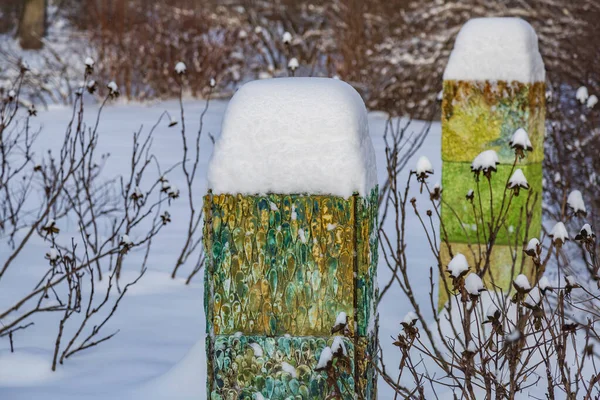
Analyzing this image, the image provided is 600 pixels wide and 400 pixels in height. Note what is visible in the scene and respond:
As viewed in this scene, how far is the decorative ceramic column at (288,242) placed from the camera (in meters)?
2.23

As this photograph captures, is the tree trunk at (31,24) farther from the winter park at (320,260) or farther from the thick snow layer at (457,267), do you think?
the thick snow layer at (457,267)

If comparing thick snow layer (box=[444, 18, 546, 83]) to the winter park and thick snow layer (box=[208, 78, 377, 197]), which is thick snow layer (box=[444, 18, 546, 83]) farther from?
thick snow layer (box=[208, 78, 377, 197])

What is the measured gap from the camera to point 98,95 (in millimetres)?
11953

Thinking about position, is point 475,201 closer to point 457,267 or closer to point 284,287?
point 284,287

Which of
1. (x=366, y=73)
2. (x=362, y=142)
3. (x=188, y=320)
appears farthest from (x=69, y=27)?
(x=362, y=142)

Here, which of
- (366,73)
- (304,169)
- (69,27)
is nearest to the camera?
(304,169)

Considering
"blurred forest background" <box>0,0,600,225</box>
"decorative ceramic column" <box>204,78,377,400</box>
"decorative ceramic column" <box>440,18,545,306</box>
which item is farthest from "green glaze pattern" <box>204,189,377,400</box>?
"blurred forest background" <box>0,0,600,225</box>

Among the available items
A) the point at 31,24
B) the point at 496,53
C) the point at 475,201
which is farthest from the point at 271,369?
the point at 31,24

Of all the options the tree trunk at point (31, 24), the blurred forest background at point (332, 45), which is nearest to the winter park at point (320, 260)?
the blurred forest background at point (332, 45)

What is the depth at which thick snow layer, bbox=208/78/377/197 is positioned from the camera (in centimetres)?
222

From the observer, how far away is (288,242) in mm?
2266

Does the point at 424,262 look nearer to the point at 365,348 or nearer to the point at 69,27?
the point at 365,348

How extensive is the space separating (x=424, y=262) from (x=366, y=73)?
661 cm

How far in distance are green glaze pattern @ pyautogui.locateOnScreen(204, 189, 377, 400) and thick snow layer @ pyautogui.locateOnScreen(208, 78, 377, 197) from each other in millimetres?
44
